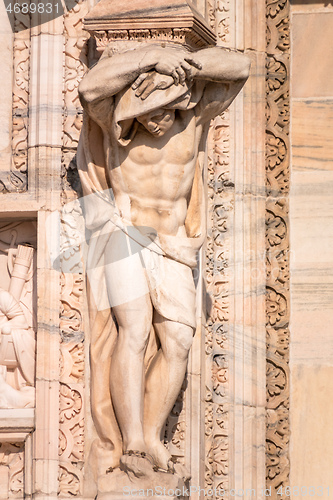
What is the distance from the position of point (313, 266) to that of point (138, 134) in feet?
5.11

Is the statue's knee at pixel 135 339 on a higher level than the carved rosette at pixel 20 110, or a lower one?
lower

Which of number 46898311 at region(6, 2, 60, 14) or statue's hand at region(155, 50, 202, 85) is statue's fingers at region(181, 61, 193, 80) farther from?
number 46898311 at region(6, 2, 60, 14)

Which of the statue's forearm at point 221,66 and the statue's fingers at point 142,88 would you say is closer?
the statue's fingers at point 142,88

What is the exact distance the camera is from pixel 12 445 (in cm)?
723

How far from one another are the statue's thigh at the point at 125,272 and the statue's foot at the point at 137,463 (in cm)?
77

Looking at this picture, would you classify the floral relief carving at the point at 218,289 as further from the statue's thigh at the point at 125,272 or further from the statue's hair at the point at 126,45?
the statue's hair at the point at 126,45

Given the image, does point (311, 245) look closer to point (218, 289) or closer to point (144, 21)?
point (218, 289)

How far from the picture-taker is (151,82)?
664 centimetres

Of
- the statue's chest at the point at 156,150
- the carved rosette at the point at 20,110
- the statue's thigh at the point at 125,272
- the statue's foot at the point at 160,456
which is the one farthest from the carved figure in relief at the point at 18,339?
the statue's chest at the point at 156,150

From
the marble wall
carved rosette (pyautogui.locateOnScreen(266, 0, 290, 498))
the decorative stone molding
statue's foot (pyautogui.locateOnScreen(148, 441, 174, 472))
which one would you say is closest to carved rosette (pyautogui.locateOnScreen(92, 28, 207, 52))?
the decorative stone molding

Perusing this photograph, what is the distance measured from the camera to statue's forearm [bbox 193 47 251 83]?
6781 millimetres

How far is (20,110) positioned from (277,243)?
1694 mm

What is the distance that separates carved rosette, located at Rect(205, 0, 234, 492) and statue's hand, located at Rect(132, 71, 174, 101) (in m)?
1.24

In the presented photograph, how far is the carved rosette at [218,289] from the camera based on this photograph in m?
7.64
